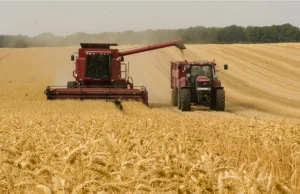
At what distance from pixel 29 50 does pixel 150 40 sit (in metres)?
15.6

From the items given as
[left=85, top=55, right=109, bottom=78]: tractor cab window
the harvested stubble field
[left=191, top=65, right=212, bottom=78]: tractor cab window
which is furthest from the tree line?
[left=191, top=65, right=212, bottom=78]: tractor cab window

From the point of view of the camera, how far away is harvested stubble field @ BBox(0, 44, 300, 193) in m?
3.01

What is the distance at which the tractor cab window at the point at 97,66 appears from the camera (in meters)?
23.6

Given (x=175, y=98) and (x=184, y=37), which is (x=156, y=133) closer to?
(x=175, y=98)

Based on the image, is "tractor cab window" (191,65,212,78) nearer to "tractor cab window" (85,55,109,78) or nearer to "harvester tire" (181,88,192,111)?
"harvester tire" (181,88,192,111)

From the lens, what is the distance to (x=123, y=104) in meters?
20.6

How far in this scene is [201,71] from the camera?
75.4ft

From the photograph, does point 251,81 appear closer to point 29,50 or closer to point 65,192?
point 29,50

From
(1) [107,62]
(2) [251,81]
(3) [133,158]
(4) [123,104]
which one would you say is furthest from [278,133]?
(2) [251,81]

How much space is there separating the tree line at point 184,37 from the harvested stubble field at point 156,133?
13.8 m

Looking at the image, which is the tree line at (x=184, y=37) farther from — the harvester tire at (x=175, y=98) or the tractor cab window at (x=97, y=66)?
the tractor cab window at (x=97, y=66)

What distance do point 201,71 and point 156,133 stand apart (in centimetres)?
1615

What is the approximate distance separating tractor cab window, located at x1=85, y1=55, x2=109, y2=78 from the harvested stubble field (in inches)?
96.1

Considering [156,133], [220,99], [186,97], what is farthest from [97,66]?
[156,133]
